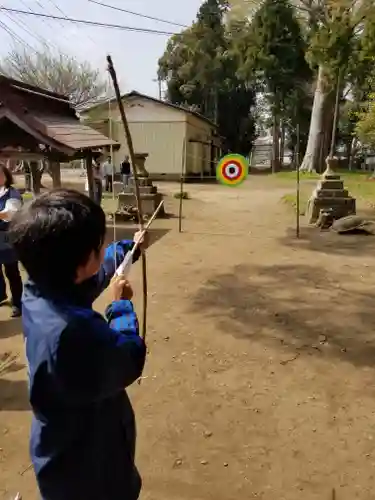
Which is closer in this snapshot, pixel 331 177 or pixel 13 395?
pixel 13 395

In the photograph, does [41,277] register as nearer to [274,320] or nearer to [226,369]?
[226,369]

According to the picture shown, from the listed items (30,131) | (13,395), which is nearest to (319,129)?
(30,131)

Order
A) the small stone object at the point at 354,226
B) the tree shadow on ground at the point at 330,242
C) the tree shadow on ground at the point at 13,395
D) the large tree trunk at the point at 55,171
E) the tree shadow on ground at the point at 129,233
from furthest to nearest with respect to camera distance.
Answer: the small stone object at the point at 354,226
the tree shadow on ground at the point at 129,233
the tree shadow on ground at the point at 330,242
the large tree trunk at the point at 55,171
the tree shadow on ground at the point at 13,395

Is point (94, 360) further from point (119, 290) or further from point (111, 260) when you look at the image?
point (111, 260)

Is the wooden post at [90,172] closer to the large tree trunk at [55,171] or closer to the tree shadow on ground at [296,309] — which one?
the large tree trunk at [55,171]

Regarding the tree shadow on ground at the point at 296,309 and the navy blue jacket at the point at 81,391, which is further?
the tree shadow on ground at the point at 296,309

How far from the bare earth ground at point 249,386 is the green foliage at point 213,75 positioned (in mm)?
20086

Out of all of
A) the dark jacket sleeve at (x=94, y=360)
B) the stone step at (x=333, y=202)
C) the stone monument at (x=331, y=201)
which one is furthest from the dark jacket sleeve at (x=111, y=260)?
the stone step at (x=333, y=202)

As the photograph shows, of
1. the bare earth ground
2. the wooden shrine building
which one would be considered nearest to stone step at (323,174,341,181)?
the bare earth ground

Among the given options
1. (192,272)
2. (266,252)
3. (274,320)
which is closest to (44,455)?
(274,320)

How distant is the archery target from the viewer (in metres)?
10.7

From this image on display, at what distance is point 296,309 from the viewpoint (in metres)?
4.92

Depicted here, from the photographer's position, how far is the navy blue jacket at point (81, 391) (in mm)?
1072

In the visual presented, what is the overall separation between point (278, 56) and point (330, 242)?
17.6 meters
